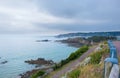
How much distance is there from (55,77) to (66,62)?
5.27m

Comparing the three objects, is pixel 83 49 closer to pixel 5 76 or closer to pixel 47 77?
pixel 47 77

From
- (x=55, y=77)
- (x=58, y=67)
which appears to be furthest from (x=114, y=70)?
(x=58, y=67)

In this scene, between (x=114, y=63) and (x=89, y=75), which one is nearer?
(x=114, y=63)

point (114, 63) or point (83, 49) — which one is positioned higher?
point (114, 63)

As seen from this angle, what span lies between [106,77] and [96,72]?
2.81 m

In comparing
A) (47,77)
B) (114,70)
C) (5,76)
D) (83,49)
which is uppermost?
(114,70)

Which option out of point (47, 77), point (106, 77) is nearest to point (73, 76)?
point (106, 77)

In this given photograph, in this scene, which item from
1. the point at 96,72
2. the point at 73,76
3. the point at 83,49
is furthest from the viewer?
the point at 83,49

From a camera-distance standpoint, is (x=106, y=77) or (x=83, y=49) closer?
(x=106, y=77)

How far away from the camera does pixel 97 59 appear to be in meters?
13.1

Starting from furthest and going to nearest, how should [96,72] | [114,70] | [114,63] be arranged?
[96,72] < [114,63] < [114,70]

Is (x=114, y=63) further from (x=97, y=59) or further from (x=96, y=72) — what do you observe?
(x=97, y=59)

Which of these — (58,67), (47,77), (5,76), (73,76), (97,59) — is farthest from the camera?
(5,76)

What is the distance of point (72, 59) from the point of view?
2269 centimetres
